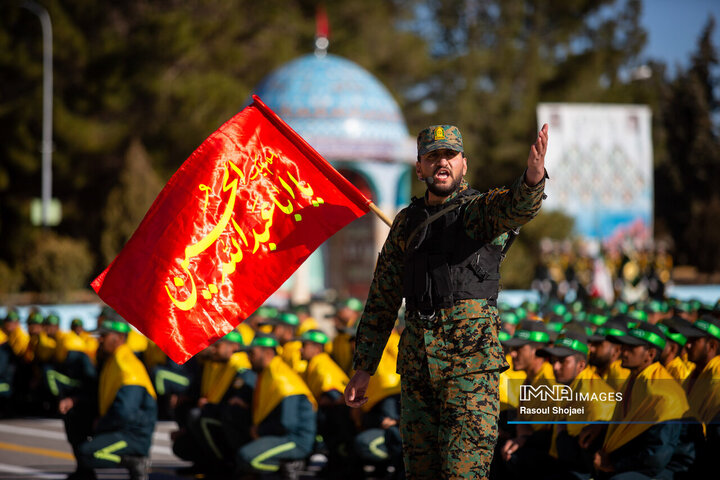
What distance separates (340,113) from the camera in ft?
91.7

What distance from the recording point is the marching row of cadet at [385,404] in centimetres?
662

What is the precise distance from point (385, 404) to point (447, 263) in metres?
4.31

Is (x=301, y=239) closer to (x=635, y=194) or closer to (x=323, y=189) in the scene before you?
(x=323, y=189)

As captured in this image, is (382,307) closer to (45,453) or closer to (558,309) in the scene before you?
(45,453)

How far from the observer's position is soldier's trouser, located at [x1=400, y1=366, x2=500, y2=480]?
4.41 meters

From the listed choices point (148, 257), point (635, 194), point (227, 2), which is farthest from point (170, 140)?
point (148, 257)

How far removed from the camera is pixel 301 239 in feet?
20.4

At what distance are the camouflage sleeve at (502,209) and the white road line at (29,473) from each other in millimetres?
6451

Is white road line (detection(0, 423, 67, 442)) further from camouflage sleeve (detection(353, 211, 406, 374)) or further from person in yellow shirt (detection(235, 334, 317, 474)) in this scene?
camouflage sleeve (detection(353, 211, 406, 374))

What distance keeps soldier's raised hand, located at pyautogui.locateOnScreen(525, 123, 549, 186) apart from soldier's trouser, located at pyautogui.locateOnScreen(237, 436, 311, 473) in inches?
185

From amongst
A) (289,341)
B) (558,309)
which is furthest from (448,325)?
(558,309)

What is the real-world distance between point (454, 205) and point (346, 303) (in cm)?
853

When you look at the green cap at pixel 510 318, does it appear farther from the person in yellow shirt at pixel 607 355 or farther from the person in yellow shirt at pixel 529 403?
the person in yellow shirt at pixel 607 355

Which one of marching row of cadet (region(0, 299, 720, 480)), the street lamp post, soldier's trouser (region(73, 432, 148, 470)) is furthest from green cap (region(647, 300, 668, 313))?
the street lamp post
